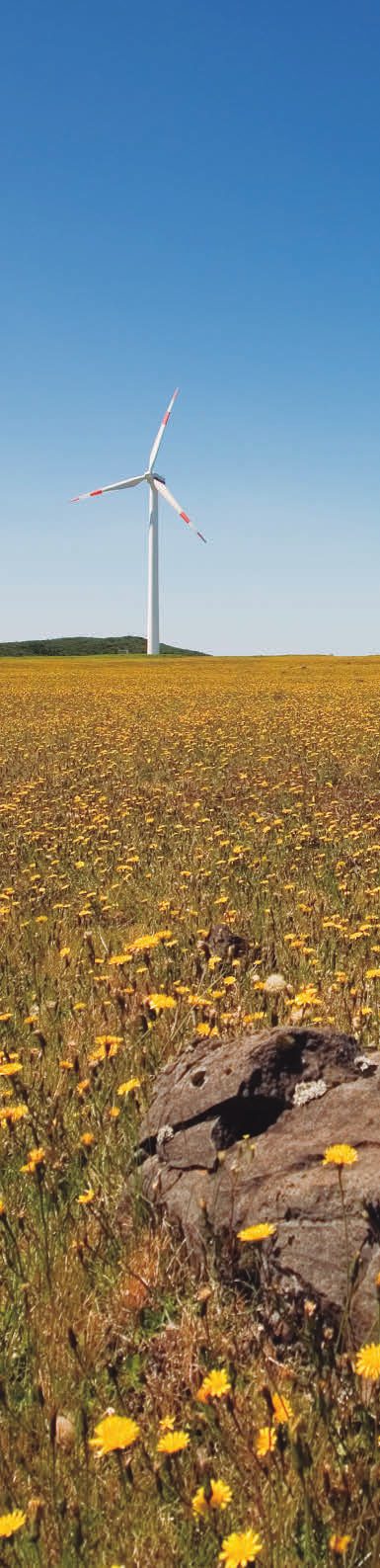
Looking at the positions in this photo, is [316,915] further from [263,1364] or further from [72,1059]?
[263,1364]

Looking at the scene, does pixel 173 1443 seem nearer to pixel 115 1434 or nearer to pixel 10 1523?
pixel 115 1434

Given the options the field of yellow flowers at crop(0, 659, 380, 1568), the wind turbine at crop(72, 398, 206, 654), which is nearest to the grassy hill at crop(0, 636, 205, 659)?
→ the wind turbine at crop(72, 398, 206, 654)

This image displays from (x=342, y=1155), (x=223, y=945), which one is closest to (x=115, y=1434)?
(x=342, y=1155)

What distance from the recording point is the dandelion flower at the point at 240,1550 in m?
1.80

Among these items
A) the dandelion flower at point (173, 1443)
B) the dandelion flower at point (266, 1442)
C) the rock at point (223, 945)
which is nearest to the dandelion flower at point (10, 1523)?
the dandelion flower at point (173, 1443)

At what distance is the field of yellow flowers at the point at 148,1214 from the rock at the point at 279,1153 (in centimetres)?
14

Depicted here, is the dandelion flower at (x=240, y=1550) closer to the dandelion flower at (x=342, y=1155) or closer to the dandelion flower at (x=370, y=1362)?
the dandelion flower at (x=370, y=1362)

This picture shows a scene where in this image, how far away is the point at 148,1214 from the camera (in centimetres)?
325

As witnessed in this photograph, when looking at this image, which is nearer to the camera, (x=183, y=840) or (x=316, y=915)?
(x=316, y=915)

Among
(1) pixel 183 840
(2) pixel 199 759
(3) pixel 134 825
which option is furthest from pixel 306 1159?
(2) pixel 199 759

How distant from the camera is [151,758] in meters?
16.4

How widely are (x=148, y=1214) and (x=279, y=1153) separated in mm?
572

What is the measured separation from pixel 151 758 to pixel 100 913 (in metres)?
9.11

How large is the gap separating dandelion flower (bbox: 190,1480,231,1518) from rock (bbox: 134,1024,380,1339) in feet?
1.89
